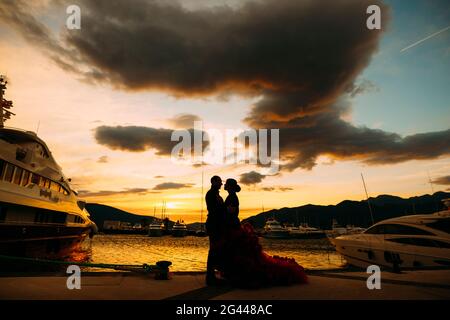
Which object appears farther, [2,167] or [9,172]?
[9,172]

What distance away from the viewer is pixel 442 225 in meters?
13.2

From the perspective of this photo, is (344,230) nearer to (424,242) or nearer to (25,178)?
(424,242)

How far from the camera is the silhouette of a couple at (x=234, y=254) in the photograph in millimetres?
5148

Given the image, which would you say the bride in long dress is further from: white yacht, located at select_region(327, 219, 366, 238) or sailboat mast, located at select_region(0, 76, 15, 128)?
white yacht, located at select_region(327, 219, 366, 238)

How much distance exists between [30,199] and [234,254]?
15346 mm

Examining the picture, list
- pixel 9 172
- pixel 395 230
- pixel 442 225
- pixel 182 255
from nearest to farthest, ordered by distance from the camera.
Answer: pixel 442 225 < pixel 9 172 < pixel 395 230 < pixel 182 255

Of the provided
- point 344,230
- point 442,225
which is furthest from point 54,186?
point 344,230

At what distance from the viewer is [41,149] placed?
19344mm

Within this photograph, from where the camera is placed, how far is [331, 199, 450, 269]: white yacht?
1298cm

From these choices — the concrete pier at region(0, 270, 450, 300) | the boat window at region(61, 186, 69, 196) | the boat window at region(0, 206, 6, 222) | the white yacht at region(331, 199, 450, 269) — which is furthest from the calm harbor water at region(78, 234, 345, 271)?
the concrete pier at region(0, 270, 450, 300)

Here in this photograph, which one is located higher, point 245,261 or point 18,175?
point 18,175

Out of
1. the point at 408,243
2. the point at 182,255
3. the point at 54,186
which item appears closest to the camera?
the point at 408,243
